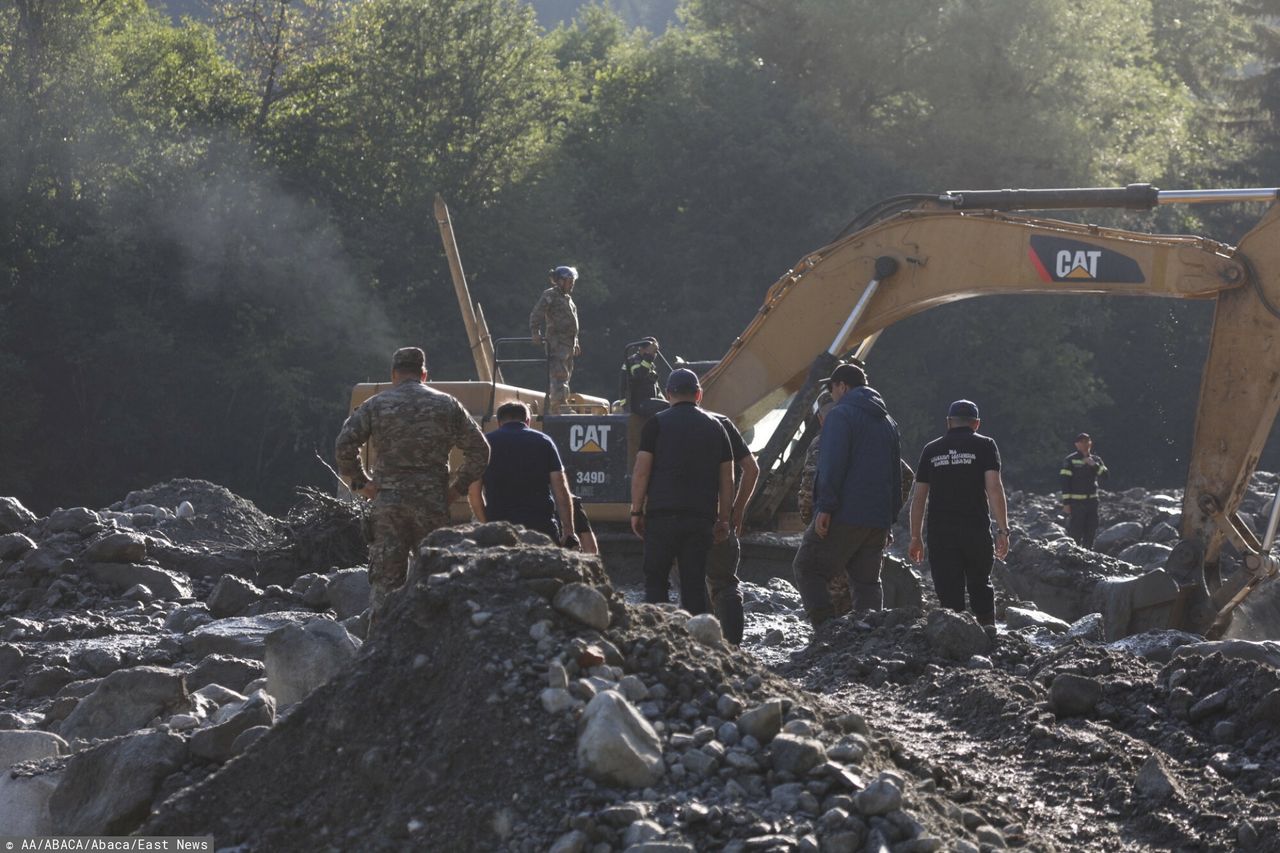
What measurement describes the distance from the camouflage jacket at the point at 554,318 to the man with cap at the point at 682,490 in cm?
512

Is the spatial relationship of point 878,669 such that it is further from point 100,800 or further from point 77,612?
point 77,612

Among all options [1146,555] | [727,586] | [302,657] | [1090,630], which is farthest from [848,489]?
[1146,555]

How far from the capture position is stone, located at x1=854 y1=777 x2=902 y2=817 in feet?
17.5

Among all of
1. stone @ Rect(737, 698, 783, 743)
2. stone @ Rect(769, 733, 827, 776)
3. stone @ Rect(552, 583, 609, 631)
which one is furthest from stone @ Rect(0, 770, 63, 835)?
stone @ Rect(769, 733, 827, 776)

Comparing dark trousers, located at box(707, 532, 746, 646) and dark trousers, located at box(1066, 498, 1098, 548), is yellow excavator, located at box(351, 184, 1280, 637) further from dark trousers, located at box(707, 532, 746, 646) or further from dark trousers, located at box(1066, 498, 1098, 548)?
dark trousers, located at box(1066, 498, 1098, 548)

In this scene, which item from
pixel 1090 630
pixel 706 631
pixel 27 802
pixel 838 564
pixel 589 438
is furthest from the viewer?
pixel 589 438

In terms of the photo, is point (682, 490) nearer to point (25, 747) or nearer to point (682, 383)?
point (682, 383)

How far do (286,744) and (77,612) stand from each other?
27.0 feet

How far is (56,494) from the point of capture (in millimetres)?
31359

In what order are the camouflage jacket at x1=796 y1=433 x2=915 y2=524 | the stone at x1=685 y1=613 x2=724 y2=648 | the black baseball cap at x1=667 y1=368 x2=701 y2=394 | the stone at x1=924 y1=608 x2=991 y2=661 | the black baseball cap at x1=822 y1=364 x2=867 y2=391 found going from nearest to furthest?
the stone at x1=685 y1=613 x2=724 y2=648 → the stone at x1=924 y1=608 x2=991 y2=661 → the black baseball cap at x1=667 y1=368 x2=701 y2=394 → the black baseball cap at x1=822 y1=364 x2=867 y2=391 → the camouflage jacket at x1=796 y1=433 x2=915 y2=524

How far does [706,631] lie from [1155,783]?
172 cm

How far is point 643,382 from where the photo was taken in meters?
14.7

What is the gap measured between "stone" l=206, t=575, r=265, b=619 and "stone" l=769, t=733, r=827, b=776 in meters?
7.81

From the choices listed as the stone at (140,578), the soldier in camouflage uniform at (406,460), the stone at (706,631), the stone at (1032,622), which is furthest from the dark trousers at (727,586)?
the stone at (140,578)
